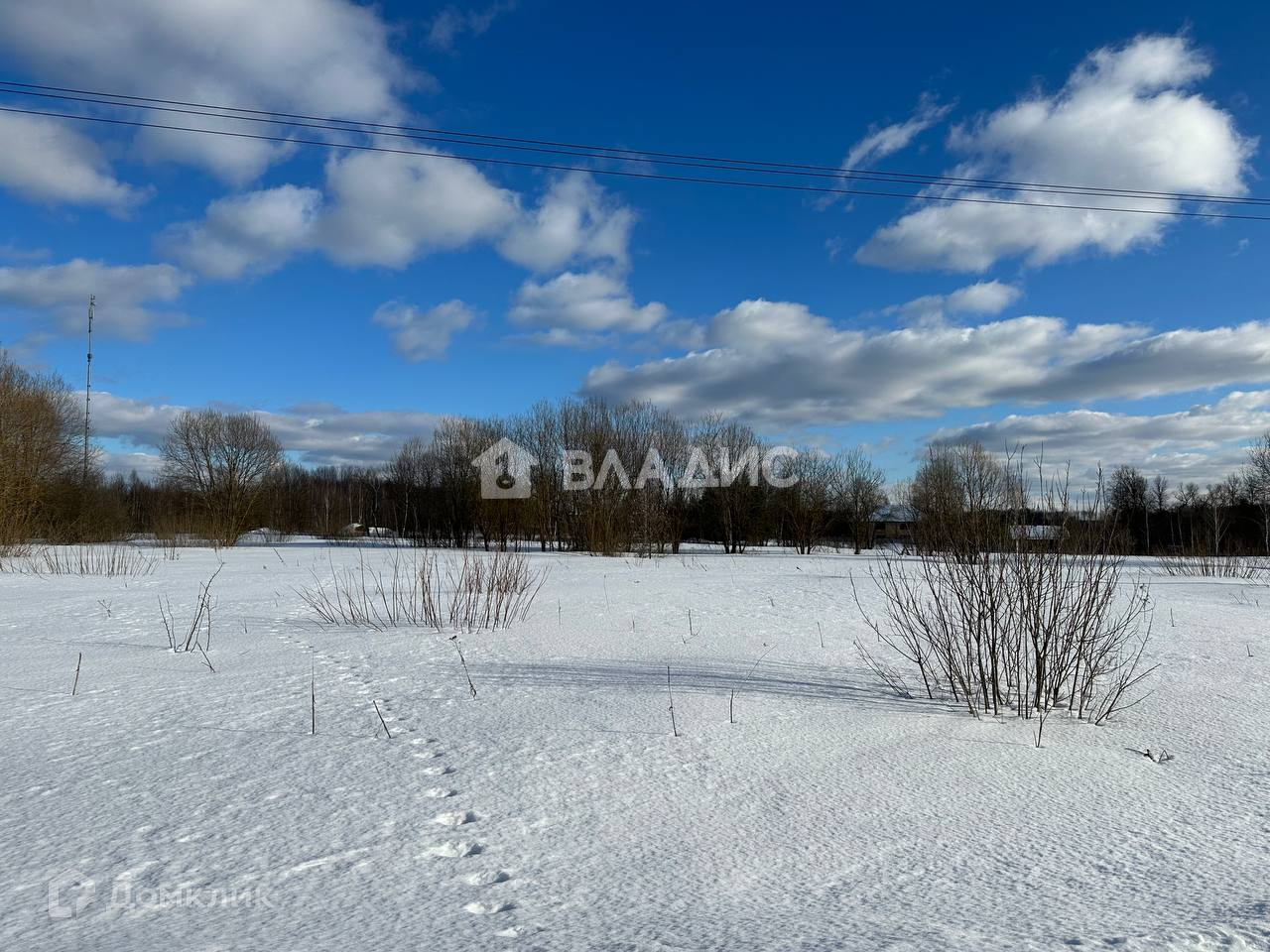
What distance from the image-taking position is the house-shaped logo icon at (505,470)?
3036 cm

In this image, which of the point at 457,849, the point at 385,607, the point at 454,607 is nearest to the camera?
the point at 457,849

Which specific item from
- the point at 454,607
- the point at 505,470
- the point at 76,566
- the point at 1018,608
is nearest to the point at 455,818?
the point at 1018,608

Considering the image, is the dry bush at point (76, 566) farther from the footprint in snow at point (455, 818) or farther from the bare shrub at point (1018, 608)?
the bare shrub at point (1018, 608)

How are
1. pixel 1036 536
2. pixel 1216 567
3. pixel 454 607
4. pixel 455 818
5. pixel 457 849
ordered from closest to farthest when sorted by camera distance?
pixel 457 849 → pixel 455 818 → pixel 1036 536 → pixel 454 607 → pixel 1216 567

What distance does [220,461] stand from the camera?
118ft

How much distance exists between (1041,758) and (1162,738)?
2.54ft

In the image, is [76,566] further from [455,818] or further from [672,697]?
[455,818]

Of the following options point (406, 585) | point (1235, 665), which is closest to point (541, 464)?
point (406, 585)

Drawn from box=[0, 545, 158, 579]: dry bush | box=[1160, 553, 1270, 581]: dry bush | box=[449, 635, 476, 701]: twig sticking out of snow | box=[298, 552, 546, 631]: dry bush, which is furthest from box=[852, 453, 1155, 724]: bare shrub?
box=[0, 545, 158, 579]: dry bush

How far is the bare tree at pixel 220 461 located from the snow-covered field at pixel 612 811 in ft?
111

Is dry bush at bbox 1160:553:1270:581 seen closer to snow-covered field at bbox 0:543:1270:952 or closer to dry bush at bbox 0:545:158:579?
snow-covered field at bbox 0:543:1270:952

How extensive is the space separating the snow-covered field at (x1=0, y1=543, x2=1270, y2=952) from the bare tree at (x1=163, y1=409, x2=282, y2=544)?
33.8 metres

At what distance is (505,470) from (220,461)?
15.3 metres

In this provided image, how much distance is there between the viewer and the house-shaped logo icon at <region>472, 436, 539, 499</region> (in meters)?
30.4
